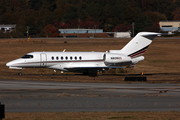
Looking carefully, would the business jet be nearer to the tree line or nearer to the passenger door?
the passenger door

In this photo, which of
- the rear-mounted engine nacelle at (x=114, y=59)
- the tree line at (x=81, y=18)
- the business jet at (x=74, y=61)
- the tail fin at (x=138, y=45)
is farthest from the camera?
the tree line at (x=81, y=18)

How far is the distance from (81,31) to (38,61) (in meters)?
103

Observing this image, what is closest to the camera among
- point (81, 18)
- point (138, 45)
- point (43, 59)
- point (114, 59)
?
point (43, 59)

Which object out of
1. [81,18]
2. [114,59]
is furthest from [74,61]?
[81,18]

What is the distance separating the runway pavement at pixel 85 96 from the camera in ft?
62.8

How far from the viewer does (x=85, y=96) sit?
894 inches

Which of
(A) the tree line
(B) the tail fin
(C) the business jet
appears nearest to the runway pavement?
(C) the business jet

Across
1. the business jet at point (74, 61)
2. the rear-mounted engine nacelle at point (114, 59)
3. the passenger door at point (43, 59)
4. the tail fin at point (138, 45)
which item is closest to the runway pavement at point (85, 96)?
the business jet at point (74, 61)

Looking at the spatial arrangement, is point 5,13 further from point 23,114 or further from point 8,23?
point 23,114

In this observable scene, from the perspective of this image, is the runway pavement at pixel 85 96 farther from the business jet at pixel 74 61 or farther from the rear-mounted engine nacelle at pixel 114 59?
the rear-mounted engine nacelle at pixel 114 59

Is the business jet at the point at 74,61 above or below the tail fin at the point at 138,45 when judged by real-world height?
below

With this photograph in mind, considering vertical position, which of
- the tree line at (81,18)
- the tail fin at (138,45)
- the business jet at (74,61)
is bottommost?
the business jet at (74,61)

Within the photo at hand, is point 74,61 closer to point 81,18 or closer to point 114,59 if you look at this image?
point 114,59

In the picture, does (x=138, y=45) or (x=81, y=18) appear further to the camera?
(x=81, y=18)
